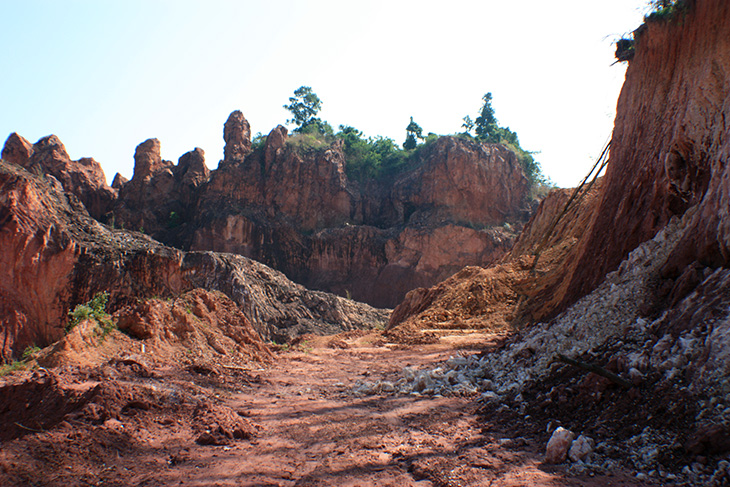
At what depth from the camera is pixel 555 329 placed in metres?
5.37

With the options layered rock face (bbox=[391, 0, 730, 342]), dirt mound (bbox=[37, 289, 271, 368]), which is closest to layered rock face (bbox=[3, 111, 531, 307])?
layered rock face (bbox=[391, 0, 730, 342])

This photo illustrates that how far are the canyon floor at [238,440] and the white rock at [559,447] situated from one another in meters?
0.07

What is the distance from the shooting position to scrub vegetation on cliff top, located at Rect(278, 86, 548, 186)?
3906cm

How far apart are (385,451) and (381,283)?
30284 millimetres

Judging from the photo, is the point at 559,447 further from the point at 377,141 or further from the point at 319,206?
the point at 377,141

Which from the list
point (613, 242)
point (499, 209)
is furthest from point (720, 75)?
point (499, 209)

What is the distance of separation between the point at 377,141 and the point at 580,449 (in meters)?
41.9

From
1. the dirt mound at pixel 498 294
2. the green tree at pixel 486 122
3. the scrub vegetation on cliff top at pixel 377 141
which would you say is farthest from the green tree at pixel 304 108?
the dirt mound at pixel 498 294

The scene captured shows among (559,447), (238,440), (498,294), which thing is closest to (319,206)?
(498,294)

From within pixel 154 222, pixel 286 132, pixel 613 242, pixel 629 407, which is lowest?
pixel 629 407

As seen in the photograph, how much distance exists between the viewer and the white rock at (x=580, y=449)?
2666 mm

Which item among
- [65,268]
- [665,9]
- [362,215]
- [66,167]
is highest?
[66,167]

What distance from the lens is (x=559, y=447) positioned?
273 centimetres

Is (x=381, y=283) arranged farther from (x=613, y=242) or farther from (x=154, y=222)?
(x=613, y=242)
